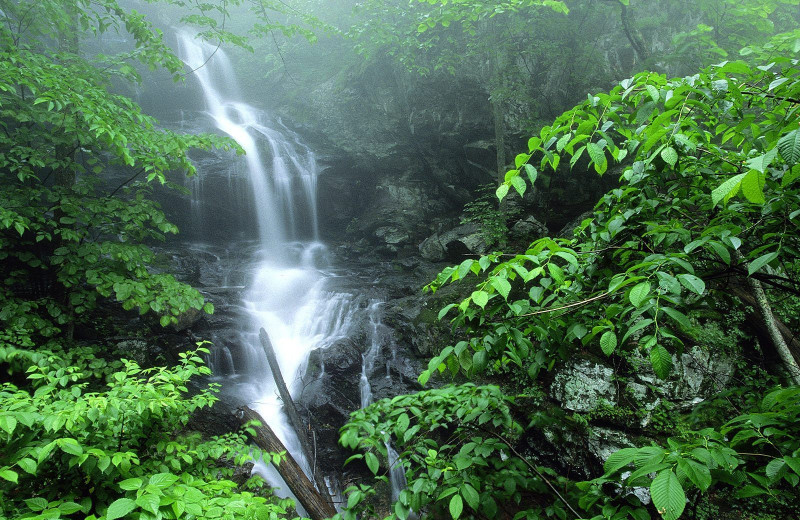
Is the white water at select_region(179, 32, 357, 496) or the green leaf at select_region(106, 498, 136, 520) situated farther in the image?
the white water at select_region(179, 32, 357, 496)

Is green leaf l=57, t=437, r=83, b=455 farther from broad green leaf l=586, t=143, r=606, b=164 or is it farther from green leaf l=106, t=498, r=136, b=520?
broad green leaf l=586, t=143, r=606, b=164

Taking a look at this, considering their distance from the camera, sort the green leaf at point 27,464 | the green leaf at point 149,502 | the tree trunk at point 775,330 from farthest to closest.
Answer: the tree trunk at point 775,330 < the green leaf at point 27,464 < the green leaf at point 149,502

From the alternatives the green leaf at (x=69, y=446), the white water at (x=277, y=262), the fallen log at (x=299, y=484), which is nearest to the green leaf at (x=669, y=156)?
the green leaf at (x=69, y=446)

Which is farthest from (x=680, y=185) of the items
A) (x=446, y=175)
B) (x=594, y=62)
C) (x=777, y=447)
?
(x=446, y=175)

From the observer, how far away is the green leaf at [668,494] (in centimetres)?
91

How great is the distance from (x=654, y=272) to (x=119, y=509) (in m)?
2.09

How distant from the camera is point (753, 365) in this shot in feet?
13.6

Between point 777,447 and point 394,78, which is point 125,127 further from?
point 394,78

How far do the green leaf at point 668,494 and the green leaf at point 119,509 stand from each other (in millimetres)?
1777

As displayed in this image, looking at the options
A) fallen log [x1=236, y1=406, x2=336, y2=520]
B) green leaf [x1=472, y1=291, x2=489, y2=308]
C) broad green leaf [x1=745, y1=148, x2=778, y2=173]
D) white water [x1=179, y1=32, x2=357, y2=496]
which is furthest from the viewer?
white water [x1=179, y1=32, x2=357, y2=496]

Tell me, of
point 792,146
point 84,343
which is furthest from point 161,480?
point 84,343

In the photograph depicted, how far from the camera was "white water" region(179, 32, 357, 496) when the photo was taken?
23.5ft

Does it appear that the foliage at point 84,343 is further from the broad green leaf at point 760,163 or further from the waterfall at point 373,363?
the broad green leaf at point 760,163

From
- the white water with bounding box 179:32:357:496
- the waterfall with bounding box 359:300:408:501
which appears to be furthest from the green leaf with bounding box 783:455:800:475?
the white water with bounding box 179:32:357:496
